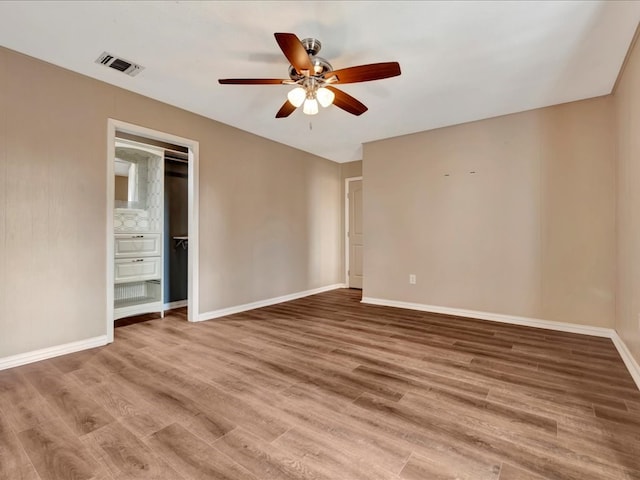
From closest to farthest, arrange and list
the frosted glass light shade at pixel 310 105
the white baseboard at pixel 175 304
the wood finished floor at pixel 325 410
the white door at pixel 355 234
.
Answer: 1. the wood finished floor at pixel 325 410
2. the frosted glass light shade at pixel 310 105
3. the white baseboard at pixel 175 304
4. the white door at pixel 355 234

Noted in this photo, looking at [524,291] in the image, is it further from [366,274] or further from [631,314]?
[366,274]

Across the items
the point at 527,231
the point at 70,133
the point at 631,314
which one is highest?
the point at 70,133

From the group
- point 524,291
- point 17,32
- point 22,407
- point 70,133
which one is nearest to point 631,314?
point 524,291

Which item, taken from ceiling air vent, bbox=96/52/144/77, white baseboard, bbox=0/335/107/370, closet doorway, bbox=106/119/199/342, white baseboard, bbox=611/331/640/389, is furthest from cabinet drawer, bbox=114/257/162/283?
white baseboard, bbox=611/331/640/389

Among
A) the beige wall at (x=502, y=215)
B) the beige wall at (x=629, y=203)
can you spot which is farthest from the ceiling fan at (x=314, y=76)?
the beige wall at (x=502, y=215)

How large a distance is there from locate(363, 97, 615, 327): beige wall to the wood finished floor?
665mm

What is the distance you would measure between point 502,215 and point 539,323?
4.28 feet

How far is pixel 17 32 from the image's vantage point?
2238 millimetres

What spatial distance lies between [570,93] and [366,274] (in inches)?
127

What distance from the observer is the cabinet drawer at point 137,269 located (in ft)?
12.3

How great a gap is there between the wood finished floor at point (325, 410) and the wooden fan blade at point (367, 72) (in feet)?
7.16

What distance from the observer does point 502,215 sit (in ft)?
12.2

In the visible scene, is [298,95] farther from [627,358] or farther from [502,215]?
[627,358]

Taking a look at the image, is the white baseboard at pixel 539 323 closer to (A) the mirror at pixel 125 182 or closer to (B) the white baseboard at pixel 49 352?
(B) the white baseboard at pixel 49 352
